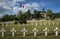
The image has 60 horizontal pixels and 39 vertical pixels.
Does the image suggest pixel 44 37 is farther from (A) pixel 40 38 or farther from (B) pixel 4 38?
(B) pixel 4 38

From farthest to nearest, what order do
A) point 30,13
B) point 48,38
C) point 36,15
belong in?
point 30,13 < point 36,15 < point 48,38

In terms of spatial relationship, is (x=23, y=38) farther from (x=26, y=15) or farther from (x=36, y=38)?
(x=26, y=15)

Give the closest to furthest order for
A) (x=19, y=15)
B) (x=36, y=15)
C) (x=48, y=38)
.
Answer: (x=48, y=38) → (x=19, y=15) → (x=36, y=15)

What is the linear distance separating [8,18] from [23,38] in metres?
75.7

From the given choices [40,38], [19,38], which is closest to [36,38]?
[40,38]

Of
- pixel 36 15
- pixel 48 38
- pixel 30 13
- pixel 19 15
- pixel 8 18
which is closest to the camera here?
pixel 48 38

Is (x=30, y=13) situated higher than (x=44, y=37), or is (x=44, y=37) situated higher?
(x=44, y=37)

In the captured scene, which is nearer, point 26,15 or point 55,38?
point 55,38

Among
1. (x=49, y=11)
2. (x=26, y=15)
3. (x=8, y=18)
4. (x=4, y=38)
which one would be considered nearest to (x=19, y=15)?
(x=8, y=18)

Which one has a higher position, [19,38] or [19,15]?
[19,38]

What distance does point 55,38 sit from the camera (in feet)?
44.7

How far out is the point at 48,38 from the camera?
533 inches

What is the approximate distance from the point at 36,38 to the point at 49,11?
88.8 m

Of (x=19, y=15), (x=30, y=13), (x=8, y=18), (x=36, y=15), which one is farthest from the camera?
(x=30, y=13)
